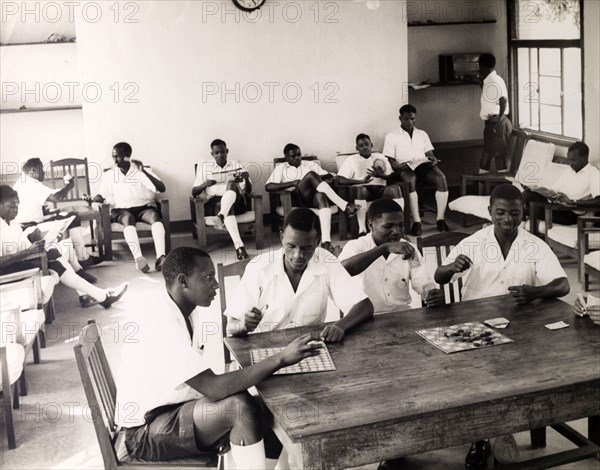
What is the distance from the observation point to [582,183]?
22.0 ft

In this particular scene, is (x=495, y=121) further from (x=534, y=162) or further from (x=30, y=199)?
(x=30, y=199)

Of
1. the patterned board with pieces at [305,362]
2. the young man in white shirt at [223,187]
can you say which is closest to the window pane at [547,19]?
the young man in white shirt at [223,187]

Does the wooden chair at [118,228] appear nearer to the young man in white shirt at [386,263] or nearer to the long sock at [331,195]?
the long sock at [331,195]

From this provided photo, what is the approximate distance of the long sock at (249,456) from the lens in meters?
2.67

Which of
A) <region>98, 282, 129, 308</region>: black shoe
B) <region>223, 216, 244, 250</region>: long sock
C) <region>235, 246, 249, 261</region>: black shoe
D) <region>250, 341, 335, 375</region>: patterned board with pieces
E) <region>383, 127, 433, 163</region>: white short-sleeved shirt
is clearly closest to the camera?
<region>250, 341, 335, 375</region>: patterned board with pieces

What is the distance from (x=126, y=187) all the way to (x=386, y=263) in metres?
4.43

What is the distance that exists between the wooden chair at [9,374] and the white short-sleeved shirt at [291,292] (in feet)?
3.90

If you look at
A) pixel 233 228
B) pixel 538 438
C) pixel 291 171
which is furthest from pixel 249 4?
pixel 538 438

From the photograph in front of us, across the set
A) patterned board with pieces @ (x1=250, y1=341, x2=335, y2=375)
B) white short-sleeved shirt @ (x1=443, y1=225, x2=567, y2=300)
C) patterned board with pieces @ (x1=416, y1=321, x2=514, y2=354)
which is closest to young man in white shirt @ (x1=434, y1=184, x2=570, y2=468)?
white short-sleeved shirt @ (x1=443, y1=225, x2=567, y2=300)

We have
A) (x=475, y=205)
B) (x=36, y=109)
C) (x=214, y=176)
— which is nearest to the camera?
(x=475, y=205)

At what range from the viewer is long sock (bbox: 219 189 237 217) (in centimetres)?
779

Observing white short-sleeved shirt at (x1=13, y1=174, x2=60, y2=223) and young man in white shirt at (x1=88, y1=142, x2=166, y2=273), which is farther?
young man in white shirt at (x1=88, y1=142, x2=166, y2=273)

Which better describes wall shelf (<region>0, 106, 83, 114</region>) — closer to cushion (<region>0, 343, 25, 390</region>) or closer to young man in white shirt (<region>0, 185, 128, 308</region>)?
young man in white shirt (<region>0, 185, 128, 308</region>)

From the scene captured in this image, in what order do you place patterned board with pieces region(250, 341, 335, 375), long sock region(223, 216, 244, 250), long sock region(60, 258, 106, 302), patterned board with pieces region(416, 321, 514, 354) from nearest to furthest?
patterned board with pieces region(250, 341, 335, 375), patterned board with pieces region(416, 321, 514, 354), long sock region(60, 258, 106, 302), long sock region(223, 216, 244, 250)
